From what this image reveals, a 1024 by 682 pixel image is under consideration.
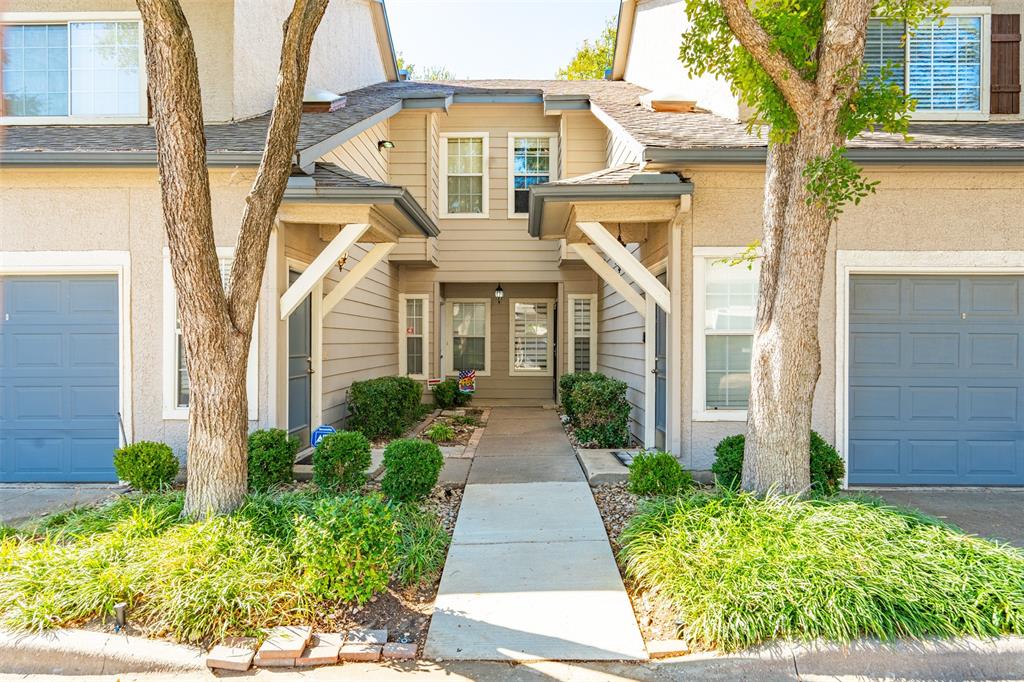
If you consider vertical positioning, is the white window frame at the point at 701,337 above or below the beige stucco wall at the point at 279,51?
below

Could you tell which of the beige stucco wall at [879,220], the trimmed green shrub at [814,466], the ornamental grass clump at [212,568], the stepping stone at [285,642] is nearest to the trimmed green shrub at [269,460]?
the ornamental grass clump at [212,568]

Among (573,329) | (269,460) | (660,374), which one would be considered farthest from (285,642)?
(573,329)

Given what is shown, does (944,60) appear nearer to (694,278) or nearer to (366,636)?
(694,278)

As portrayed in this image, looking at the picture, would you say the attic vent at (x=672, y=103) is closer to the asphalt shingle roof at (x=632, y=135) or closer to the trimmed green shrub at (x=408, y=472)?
the asphalt shingle roof at (x=632, y=135)

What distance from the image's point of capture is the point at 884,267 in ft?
21.5

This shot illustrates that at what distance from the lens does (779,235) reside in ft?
16.0

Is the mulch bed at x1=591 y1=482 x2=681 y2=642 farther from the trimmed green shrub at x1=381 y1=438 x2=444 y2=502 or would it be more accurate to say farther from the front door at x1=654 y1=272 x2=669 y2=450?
the front door at x1=654 y1=272 x2=669 y2=450

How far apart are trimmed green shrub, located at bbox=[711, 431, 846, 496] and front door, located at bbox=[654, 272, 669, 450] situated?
6.33 feet

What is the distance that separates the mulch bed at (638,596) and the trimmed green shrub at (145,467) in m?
3.94

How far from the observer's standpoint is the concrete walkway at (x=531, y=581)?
350 centimetres

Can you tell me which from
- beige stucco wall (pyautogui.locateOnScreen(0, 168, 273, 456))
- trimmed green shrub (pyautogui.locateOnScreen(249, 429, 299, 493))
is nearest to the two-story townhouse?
beige stucco wall (pyautogui.locateOnScreen(0, 168, 273, 456))

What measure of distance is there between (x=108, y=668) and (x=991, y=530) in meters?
6.27

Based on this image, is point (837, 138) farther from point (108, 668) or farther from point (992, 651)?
point (108, 668)

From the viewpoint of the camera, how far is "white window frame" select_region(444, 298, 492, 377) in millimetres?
14391
